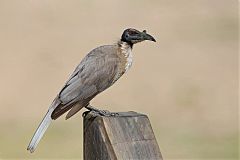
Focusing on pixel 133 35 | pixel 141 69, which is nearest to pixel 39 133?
pixel 133 35

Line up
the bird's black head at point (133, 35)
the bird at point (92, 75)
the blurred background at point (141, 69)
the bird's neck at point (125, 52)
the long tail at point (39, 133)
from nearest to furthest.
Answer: the long tail at point (39, 133) → the bird at point (92, 75) → the bird's black head at point (133, 35) → the bird's neck at point (125, 52) → the blurred background at point (141, 69)

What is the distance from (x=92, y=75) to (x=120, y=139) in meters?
1.26

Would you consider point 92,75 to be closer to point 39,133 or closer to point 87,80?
point 87,80

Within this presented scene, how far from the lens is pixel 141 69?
13.9 metres

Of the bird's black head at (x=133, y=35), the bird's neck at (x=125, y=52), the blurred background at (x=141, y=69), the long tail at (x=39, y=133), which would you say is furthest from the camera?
the blurred background at (x=141, y=69)

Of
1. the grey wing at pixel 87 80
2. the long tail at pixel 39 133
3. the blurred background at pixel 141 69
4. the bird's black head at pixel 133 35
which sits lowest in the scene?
the blurred background at pixel 141 69

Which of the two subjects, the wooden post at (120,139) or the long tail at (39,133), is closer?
the wooden post at (120,139)

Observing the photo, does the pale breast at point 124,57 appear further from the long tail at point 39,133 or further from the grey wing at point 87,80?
the long tail at point 39,133

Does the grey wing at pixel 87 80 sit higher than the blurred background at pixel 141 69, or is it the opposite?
the grey wing at pixel 87 80

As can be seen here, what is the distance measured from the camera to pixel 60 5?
18.8 meters

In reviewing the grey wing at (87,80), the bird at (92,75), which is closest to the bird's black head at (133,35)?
the bird at (92,75)

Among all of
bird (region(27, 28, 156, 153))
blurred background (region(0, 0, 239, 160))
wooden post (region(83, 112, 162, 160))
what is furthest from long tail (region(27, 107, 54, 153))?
blurred background (region(0, 0, 239, 160))

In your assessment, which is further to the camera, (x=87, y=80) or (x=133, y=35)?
(x=133, y=35)

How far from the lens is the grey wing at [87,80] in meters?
3.85
